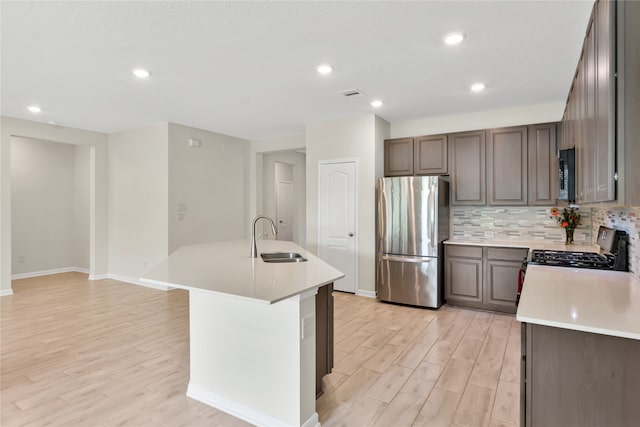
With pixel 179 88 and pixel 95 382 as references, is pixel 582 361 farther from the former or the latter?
pixel 179 88

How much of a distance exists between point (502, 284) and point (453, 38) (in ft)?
9.46

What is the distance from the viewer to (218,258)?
8.80 ft

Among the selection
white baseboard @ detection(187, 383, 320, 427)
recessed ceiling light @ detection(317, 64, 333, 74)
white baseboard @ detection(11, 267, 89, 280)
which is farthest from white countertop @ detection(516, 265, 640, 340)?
white baseboard @ detection(11, 267, 89, 280)

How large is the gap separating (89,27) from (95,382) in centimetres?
258

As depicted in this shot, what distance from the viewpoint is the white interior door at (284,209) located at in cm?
786

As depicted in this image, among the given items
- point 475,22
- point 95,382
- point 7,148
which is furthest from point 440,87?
point 7,148

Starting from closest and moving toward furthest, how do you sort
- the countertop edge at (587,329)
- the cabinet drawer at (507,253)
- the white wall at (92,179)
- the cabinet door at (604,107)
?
the countertop edge at (587,329) < the cabinet door at (604,107) < the cabinet drawer at (507,253) < the white wall at (92,179)

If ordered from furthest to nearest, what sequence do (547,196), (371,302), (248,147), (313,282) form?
(248,147) < (371,302) < (547,196) < (313,282)

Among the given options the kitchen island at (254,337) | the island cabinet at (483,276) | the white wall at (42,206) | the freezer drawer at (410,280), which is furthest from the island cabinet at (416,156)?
the white wall at (42,206)

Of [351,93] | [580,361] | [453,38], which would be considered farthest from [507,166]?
[580,361]

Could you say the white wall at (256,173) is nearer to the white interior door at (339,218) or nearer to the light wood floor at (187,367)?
the white interior door at (339,218)

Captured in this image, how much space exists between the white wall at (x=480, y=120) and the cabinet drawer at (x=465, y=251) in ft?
5.43

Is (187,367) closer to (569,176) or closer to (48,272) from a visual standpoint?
(569,176)

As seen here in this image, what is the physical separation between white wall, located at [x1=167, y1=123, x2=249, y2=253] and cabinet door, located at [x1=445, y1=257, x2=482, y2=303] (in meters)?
3.98
